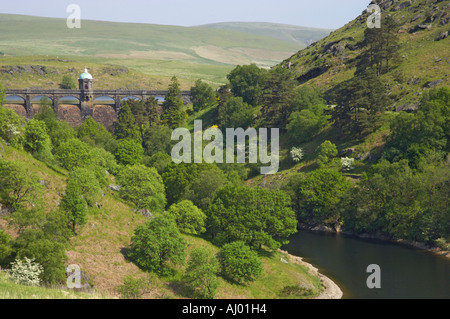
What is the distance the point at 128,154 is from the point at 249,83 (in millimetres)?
61880

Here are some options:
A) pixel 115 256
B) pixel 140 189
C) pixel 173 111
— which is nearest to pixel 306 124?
pixel 173 111

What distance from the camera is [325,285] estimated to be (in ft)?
231

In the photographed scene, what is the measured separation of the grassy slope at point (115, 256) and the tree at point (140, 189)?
232 centimetres

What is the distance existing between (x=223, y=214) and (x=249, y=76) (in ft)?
320

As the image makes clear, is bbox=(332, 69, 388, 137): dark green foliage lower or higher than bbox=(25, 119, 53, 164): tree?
higher

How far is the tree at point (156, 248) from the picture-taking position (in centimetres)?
6259

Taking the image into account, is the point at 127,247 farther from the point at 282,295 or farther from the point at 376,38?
the point at 376,38

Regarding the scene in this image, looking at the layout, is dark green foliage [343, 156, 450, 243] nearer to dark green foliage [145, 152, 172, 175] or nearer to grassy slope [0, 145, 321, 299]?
grassy slope [0, 145, 321, 299]

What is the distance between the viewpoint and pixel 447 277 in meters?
71.4

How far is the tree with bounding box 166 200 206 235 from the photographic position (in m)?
76.7

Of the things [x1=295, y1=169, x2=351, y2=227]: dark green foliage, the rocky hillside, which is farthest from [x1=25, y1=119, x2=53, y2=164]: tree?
the rocky hillside

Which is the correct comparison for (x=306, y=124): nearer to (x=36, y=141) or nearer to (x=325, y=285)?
(x=325, y=285)

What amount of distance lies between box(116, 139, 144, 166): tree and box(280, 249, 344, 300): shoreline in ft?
174

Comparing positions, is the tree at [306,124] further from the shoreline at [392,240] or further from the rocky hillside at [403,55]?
the shoreline at [392,240]
